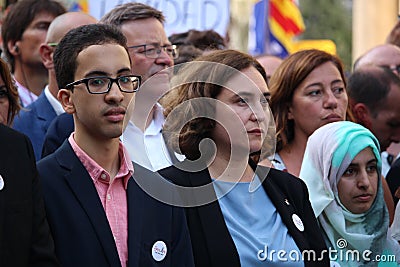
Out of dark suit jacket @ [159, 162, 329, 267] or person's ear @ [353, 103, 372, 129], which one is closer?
dark suit jacket @ [159, 162, 329, 267]

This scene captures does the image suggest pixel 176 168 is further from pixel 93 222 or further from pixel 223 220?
pixel 93 222

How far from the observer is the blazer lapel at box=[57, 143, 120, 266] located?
364 cm

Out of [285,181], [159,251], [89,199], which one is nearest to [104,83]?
[89,199]

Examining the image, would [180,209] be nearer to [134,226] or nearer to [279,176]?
[134,226]

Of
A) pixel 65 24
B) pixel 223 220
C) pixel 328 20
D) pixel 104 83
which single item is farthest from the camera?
pixel 328 20

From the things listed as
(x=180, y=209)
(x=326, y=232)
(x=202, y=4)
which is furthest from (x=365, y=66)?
(x=180, y=209)

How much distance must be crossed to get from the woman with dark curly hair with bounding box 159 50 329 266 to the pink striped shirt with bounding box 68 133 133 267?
0.25 metres

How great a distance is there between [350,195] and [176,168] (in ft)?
3.34

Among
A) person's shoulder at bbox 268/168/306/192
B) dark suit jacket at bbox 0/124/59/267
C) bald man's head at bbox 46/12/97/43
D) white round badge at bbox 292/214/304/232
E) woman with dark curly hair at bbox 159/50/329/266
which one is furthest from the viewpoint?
bald man's head at bbox 46/12/97/43

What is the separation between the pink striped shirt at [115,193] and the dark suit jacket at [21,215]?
11.3 inches

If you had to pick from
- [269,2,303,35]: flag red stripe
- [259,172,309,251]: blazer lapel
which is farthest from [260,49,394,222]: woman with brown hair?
[269,2,303,35]: flag red stripe

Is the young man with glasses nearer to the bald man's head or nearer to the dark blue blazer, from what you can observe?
the dark blue blazer

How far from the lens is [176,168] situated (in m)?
4.18

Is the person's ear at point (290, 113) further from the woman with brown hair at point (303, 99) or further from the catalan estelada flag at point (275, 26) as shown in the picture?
the catalan estelada flag at point (275, 26)
